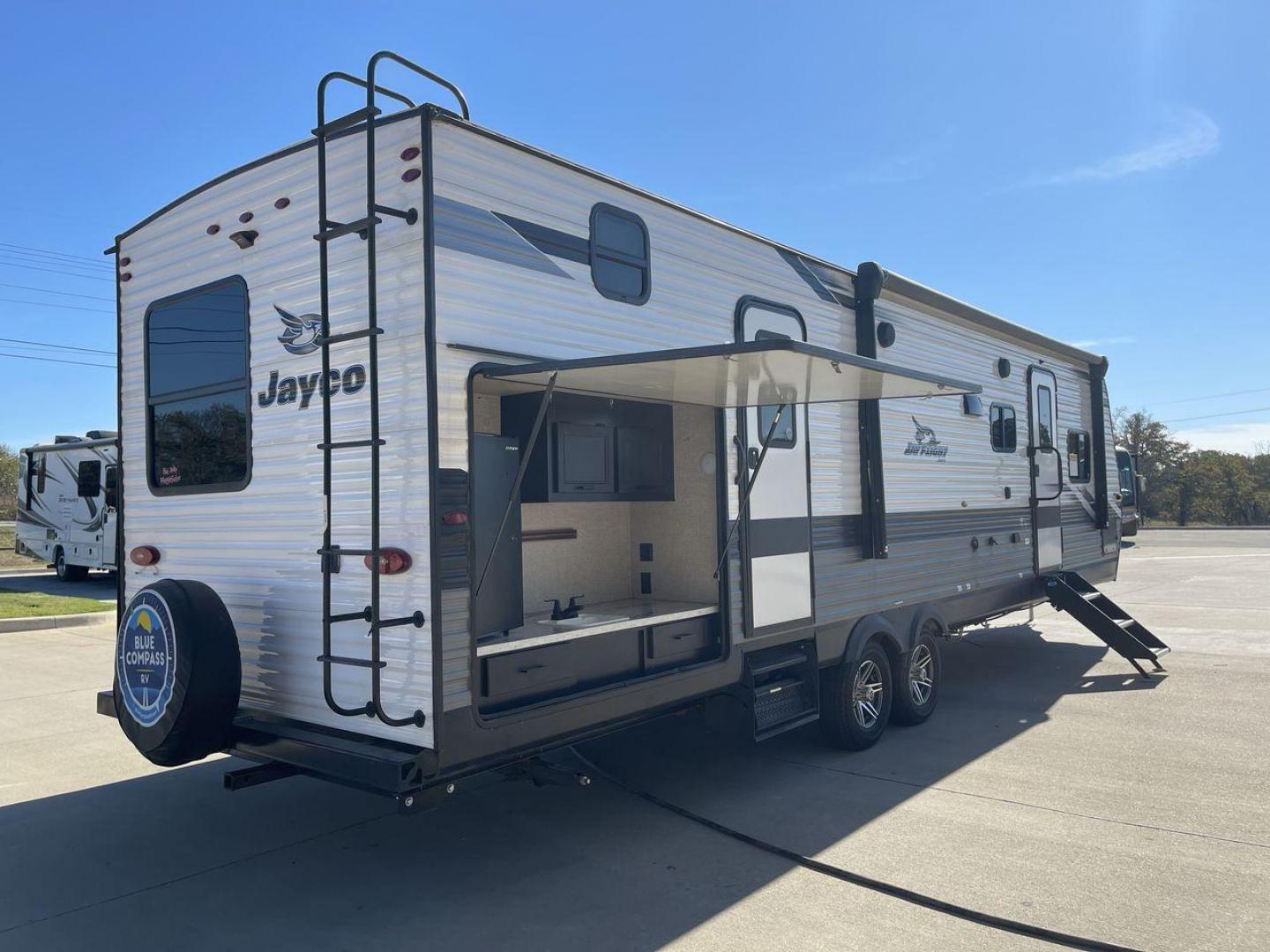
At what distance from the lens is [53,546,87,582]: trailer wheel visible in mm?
18984

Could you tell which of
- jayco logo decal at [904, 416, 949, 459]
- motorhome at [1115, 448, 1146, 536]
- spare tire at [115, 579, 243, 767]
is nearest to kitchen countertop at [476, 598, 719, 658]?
spare tire at [115, 579, 243, 767]

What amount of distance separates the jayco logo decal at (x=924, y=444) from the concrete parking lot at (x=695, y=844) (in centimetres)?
197

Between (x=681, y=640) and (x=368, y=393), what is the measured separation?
2.07 metres

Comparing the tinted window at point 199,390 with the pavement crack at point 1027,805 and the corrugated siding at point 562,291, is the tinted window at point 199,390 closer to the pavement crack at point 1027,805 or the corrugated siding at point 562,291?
the corrugated siding at point 562,291

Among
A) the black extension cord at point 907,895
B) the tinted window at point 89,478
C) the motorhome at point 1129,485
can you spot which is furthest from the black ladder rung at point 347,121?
the tinted window at point 89,478

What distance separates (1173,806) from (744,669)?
91.2 inches

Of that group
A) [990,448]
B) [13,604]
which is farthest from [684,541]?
[13,604]

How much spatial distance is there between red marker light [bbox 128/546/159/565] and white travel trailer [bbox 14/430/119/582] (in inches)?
484

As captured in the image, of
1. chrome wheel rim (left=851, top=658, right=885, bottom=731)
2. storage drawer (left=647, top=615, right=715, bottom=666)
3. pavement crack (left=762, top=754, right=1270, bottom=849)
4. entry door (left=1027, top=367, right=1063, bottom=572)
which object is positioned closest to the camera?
pavement crack (left=762, top=754, right=1270, bottom=849)

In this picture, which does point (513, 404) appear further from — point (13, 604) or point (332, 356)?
point (13, 604)

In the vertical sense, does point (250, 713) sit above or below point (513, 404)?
below

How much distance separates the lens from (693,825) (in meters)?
4.93

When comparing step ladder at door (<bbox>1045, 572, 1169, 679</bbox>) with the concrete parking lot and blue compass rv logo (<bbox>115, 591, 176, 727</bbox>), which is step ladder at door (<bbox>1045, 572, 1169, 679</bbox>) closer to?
the concrete parking lot

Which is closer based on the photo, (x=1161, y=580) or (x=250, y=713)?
(x=250, y=713)
